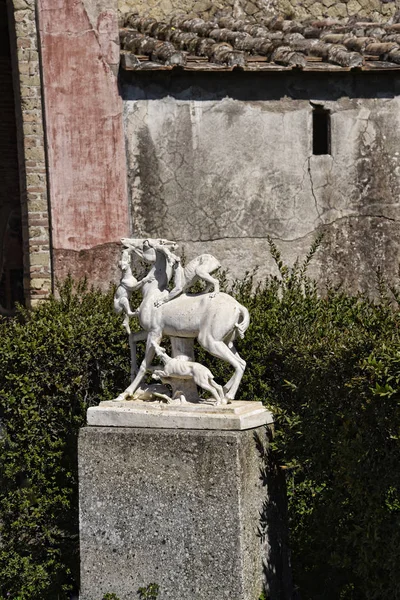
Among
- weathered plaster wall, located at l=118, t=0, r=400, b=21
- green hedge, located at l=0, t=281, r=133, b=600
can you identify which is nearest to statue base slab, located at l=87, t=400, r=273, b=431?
green hedge, located at l=0, t=281, r=133, b=600

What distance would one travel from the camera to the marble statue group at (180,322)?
6.59m

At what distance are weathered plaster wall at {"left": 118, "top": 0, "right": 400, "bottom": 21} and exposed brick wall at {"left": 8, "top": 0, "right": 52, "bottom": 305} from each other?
2806 mm

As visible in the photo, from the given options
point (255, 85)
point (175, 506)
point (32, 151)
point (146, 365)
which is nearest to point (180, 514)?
point (175, 506)

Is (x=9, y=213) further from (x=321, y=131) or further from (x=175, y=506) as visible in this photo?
(x=175, y=506)

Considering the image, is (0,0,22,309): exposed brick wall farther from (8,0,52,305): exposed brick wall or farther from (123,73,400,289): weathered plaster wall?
(123,73,400,289): weathered plaster wall

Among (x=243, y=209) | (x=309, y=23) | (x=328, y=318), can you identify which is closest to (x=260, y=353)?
(x=328, y=318)

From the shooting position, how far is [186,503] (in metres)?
6.50

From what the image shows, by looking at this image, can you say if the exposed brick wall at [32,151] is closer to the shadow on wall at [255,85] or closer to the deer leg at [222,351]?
the shadow on wall at [255,85]

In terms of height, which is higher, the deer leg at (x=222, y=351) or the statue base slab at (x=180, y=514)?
the deer leg at (x=222, y=351)

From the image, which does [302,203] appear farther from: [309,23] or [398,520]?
[398,520]

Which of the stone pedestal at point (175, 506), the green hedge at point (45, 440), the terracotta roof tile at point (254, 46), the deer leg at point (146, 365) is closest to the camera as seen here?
the stone pedestal at point (175, 506)

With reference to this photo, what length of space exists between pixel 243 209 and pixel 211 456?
479cm

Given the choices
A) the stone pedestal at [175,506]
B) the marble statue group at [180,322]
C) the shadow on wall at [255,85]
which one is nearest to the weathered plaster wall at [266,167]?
the shadow on wall at [255,85]

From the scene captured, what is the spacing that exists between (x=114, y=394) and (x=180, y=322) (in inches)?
59.1
